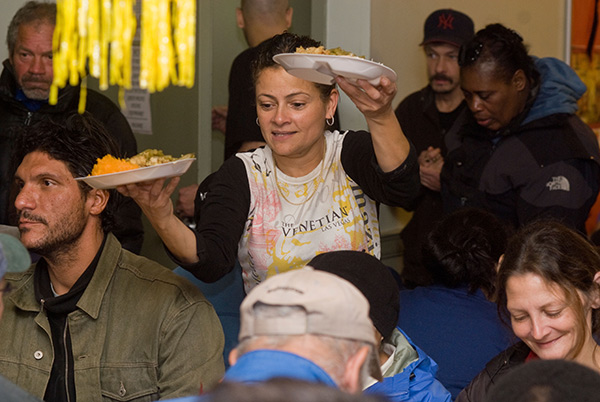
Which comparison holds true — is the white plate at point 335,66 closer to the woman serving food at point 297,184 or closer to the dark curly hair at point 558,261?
the woman serving food at point 297,184

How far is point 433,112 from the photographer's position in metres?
3.69

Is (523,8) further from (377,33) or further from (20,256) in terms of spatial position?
(20,256)

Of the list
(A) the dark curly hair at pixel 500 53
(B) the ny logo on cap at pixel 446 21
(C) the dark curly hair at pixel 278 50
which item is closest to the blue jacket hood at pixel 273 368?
(C) the dark curly hair at pixel 278 50

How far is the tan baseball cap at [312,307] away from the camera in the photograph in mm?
1056

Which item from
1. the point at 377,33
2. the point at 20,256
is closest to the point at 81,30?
the point at 377,33

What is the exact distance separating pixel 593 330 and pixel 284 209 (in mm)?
863

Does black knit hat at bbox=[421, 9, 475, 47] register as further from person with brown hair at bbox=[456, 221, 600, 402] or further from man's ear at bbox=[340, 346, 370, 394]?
man's ear at bbox=[340, 346, 370, 394]

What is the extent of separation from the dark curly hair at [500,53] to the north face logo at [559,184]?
0.41 meters

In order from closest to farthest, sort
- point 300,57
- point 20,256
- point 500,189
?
point 20,256
point 300,57
point 500,189

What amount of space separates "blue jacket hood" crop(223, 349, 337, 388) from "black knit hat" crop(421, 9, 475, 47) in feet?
9.69

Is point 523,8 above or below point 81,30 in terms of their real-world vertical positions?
above

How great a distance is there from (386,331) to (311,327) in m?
0.87

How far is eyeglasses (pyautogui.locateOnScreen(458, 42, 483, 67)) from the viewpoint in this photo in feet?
10.2

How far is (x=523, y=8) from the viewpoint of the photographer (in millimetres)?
5031
